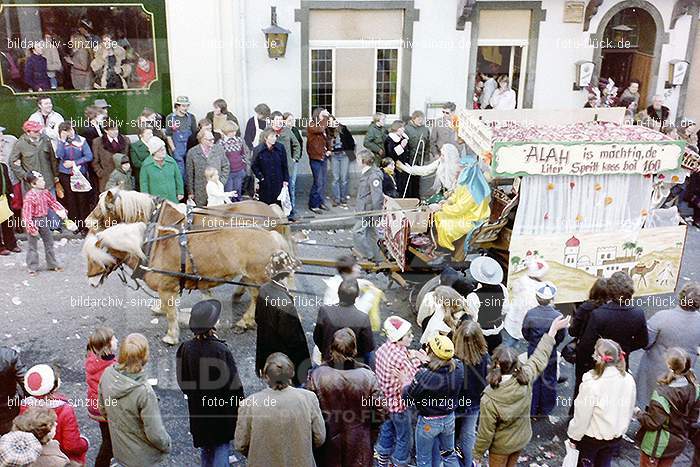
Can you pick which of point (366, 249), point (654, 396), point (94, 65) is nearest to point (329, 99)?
point (94, 65)

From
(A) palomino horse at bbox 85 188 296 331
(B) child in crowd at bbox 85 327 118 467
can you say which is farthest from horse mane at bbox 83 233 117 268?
(B) child in crowd at bbox 85 327 118 467

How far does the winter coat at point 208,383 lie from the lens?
5.71m

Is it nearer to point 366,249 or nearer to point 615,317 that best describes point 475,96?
point 366,249

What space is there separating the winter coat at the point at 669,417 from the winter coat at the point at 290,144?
25.1ft

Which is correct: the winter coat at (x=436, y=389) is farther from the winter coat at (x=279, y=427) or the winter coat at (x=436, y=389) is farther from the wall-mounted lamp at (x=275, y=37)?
the wall-mounted lamp at (x=275, y=37)

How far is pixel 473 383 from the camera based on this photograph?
5.92m

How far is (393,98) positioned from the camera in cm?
1476

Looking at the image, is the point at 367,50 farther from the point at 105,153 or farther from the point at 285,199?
the point at 105,153

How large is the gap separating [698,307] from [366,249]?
15.3 ft

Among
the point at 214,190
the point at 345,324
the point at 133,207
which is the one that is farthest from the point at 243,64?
the point at 345,324

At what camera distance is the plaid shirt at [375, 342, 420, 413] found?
19.1 feet

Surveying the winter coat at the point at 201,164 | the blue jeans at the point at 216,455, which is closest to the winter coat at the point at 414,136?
the winter coat at the point at 201,164

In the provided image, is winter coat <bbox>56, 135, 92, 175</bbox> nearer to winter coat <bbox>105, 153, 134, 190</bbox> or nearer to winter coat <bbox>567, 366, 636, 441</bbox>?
winter coat <bbox>105, 153, 134, 190</bbox>

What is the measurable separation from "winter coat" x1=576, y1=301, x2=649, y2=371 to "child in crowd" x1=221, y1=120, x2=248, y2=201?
656 cm
